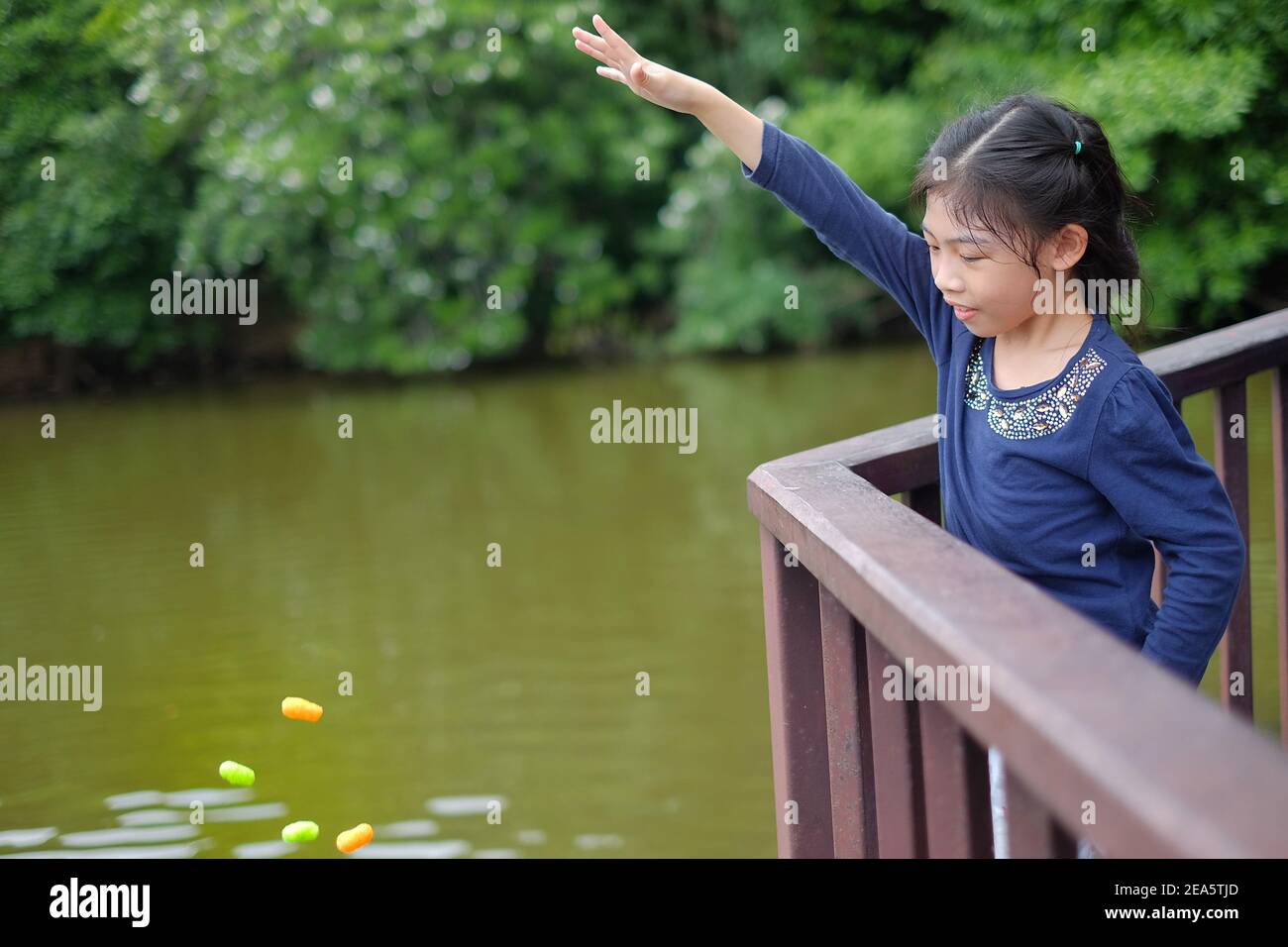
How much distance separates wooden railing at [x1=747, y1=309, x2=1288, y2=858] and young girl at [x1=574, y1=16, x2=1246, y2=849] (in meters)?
0.08

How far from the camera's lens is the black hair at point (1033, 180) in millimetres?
1247

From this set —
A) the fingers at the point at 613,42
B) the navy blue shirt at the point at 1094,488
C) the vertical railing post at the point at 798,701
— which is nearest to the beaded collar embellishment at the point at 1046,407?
the navy blue shirt at the point at 1094,488

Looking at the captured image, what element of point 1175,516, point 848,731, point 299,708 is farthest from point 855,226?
point 299,708

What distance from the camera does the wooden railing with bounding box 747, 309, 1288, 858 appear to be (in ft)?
1.55

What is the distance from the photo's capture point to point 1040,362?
1.24 meters

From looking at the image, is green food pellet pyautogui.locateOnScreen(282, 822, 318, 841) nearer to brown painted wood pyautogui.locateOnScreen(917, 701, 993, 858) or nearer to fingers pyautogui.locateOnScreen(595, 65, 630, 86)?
fingers pyautogui.locateOnScreen(595, 65, 630, 86)

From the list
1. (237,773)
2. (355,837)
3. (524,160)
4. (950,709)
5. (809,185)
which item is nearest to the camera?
(950,709)

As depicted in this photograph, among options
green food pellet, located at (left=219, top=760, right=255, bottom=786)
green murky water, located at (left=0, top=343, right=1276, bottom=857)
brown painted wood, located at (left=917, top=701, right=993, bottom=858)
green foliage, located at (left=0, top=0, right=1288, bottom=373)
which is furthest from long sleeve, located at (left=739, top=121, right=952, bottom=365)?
green foliage, located at (left=0, top=0, right=1288, bottom=373)

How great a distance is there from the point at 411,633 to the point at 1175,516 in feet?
9.48

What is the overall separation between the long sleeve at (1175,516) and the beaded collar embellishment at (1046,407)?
0.12 feet

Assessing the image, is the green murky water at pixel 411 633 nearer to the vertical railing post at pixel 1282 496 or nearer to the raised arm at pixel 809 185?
the vertical railing post at pixel 1282 496

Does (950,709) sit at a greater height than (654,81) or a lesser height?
lesser

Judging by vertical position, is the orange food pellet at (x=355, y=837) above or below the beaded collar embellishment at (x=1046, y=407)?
below

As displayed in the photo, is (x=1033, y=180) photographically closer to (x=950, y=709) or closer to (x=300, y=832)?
(x=950, y=709)
